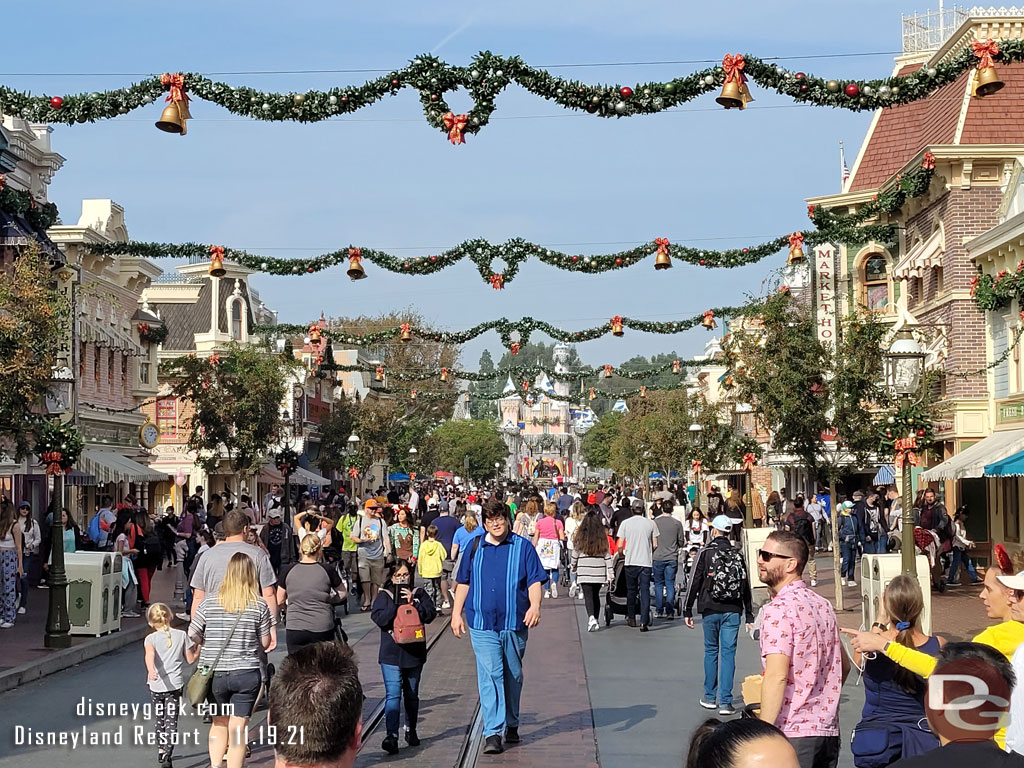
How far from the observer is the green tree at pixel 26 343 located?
58.6 feet

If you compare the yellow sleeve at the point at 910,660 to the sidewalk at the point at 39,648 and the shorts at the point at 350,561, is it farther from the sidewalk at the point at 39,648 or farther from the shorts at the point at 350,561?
the shorts at the point at 350,561

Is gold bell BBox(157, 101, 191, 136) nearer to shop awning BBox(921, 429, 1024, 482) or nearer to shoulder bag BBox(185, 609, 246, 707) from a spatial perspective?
shoulder bag BBox(185, 609, 246, 707)

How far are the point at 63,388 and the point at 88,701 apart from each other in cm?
2093

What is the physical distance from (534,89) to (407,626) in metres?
5.75

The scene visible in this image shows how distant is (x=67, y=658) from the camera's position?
53.0ft

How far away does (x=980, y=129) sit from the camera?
3028cm

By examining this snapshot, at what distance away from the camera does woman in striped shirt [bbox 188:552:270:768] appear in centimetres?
911

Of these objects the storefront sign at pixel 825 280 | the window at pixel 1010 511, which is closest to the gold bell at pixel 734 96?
the window at pixel 1010 511

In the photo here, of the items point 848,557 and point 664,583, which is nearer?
point 664,583

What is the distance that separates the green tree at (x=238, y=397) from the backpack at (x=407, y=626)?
28.8 meters

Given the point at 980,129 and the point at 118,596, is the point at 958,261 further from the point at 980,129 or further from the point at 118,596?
the point at 118,596

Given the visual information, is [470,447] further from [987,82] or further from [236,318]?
[987,82]
